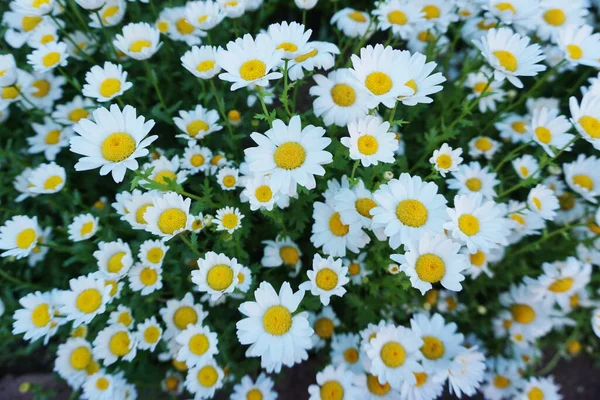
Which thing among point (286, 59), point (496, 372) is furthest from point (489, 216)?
point (496, 372)

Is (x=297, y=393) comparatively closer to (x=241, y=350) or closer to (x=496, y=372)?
(x=241, y=350)

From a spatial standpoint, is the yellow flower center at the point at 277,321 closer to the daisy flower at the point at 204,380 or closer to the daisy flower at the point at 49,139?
the daisy flower at the point at 204,380

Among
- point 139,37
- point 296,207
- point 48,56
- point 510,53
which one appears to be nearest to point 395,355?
point 296,207

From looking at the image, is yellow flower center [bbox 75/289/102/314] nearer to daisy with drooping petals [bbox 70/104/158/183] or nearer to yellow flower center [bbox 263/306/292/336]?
daisy with drooping petals [bbox 70/104/158/183]

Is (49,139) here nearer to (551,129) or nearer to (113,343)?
(113,343)

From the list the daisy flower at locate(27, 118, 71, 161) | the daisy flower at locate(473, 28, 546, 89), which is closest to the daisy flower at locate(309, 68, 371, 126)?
the daisy flower at locate(473, 28, 546, 89)

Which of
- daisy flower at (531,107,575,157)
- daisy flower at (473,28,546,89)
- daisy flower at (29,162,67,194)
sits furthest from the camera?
daisy flower at (29,162,67,194)
